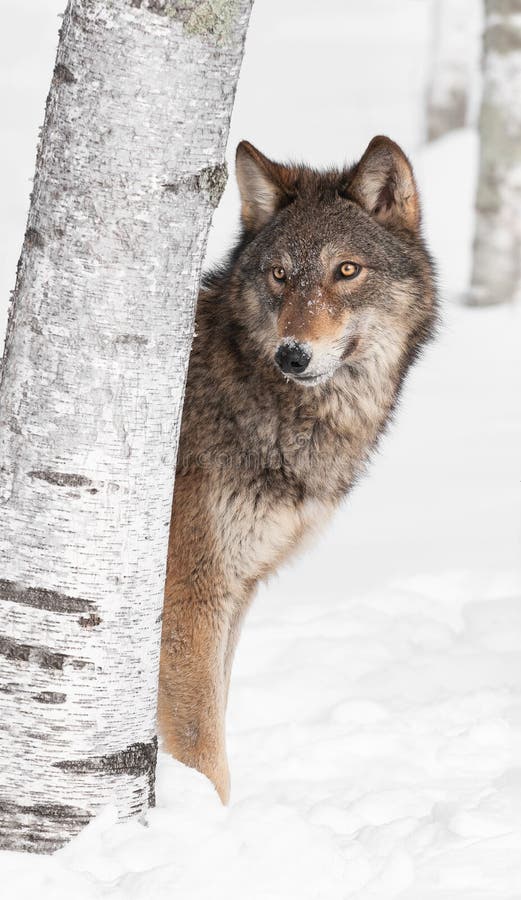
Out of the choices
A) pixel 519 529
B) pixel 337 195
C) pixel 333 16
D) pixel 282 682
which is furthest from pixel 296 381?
pixel 333 16

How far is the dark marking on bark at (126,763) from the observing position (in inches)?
99.6

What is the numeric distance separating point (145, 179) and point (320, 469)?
59.5 inches

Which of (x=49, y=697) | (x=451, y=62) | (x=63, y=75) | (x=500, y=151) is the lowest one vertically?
(x=49, y=697)

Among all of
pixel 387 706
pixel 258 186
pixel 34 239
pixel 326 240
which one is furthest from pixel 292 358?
pixel 387 706

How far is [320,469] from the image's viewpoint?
363 centimetres

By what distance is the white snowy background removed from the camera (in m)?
2.58

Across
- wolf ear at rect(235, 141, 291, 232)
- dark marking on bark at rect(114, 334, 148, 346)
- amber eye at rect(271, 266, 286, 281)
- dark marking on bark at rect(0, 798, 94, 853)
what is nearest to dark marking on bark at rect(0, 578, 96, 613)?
dark marking on bark at rect(0, 798, 94, 853)

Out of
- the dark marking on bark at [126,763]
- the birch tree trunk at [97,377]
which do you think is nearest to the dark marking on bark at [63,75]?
the birch tree trunk at [97,377]

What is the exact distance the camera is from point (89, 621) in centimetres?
250

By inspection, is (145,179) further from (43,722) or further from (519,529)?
(519,529)

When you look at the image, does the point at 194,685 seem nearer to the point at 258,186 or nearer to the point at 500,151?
the point at 258,186

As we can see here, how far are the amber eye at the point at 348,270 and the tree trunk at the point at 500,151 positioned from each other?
7.53 metres

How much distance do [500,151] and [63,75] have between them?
880 centimetres

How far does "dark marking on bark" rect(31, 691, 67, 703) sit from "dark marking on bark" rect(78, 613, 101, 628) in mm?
164
